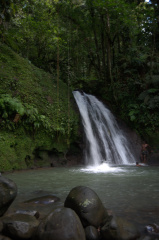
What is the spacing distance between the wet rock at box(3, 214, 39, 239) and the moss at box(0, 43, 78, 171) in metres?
5.77

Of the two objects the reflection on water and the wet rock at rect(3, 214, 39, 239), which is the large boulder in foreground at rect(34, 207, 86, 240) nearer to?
the wet rock at rect(3, 214, 39, 239)

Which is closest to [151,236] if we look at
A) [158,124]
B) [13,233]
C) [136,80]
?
[13,233]

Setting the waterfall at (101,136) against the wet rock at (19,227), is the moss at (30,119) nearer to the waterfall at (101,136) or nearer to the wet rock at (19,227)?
the waterfall at (101,136)

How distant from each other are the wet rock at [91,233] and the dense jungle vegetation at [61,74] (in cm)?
468

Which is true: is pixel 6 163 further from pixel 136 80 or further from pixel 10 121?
pixel 136 80

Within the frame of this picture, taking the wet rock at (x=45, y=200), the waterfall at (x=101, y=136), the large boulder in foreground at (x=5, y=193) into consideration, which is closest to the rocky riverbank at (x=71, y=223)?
the large boulder in foreground at (x=5, y=193)

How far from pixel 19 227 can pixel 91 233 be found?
1.00m

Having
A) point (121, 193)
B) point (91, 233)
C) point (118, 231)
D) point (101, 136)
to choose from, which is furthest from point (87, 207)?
point (101, 136)

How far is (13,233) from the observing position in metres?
2.89

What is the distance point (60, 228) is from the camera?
2680 mm

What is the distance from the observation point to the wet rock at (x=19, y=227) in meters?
2.89

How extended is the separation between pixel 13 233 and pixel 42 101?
9.17 meters

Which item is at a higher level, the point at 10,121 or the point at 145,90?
the point at 145,90

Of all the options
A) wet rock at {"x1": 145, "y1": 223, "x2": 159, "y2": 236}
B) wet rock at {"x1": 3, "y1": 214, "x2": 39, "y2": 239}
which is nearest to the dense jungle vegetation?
wet rock at {"x1": 3, "y1": 214, "x2": 39, "y2": 239}
